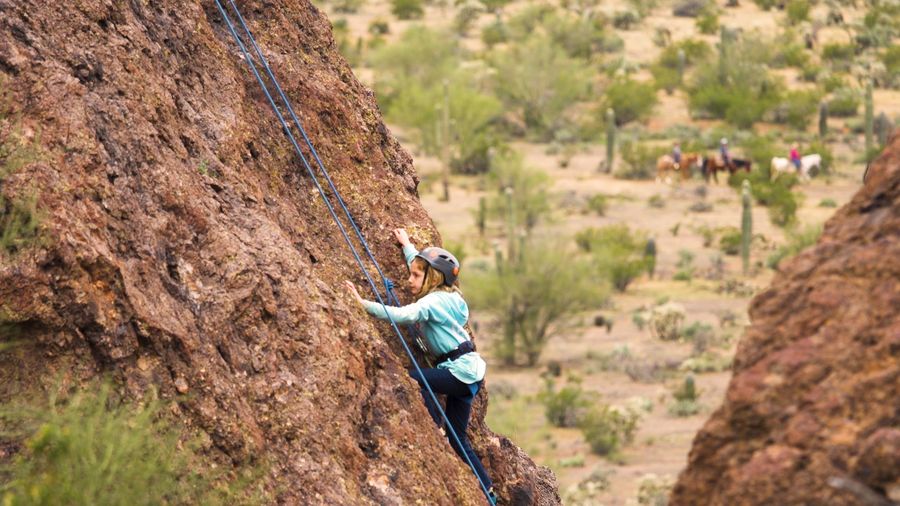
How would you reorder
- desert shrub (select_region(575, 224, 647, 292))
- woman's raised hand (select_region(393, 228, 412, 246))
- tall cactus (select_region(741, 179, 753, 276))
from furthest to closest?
1. desert shrub (select_region(575, 224, 647, 292))
2. tall cactus (select_region(741, 179, 753, 276))
3. woman's raised hand (select_region(393, 228, 412, 246))

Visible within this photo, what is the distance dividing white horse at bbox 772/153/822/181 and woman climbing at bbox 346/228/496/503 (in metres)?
31.0

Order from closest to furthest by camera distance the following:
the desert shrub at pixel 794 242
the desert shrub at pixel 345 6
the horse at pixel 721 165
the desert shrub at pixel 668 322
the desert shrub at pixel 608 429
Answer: the desert shrub at pixel 608 429 < the desert shrub at pixel 668 322 < the desert shrub at pixel 794 242 < the horse at pixel 721 165 < the desert shrub at pixel 345 6

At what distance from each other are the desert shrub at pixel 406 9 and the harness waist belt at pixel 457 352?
2142 inches

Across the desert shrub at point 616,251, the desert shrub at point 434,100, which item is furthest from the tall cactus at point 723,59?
the desert shrub at point 616,251

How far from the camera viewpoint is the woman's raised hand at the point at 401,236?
641 cm

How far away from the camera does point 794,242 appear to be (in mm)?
29656

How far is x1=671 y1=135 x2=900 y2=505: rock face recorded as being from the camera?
3396mm

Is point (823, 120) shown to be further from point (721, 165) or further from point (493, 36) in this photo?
point (493, 36)

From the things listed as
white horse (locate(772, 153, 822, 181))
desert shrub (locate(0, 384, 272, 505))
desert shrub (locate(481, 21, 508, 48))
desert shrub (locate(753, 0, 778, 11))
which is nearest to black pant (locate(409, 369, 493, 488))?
desert shrub (locate(0, 384, 272, 505))

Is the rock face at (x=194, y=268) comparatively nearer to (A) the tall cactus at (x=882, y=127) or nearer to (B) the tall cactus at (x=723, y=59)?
(A) the tall cactus at (x=882, y=127)

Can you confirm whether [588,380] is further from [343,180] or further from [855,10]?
[855,10]

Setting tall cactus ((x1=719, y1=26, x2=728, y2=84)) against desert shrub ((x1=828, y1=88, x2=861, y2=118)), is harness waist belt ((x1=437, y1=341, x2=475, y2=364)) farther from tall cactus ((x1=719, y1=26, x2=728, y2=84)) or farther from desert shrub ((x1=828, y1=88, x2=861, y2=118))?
tall cactus ((x1=719, y1=26, x2=728, y2=84))

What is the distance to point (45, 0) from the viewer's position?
5176mm

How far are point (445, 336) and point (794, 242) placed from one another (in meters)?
24.8
